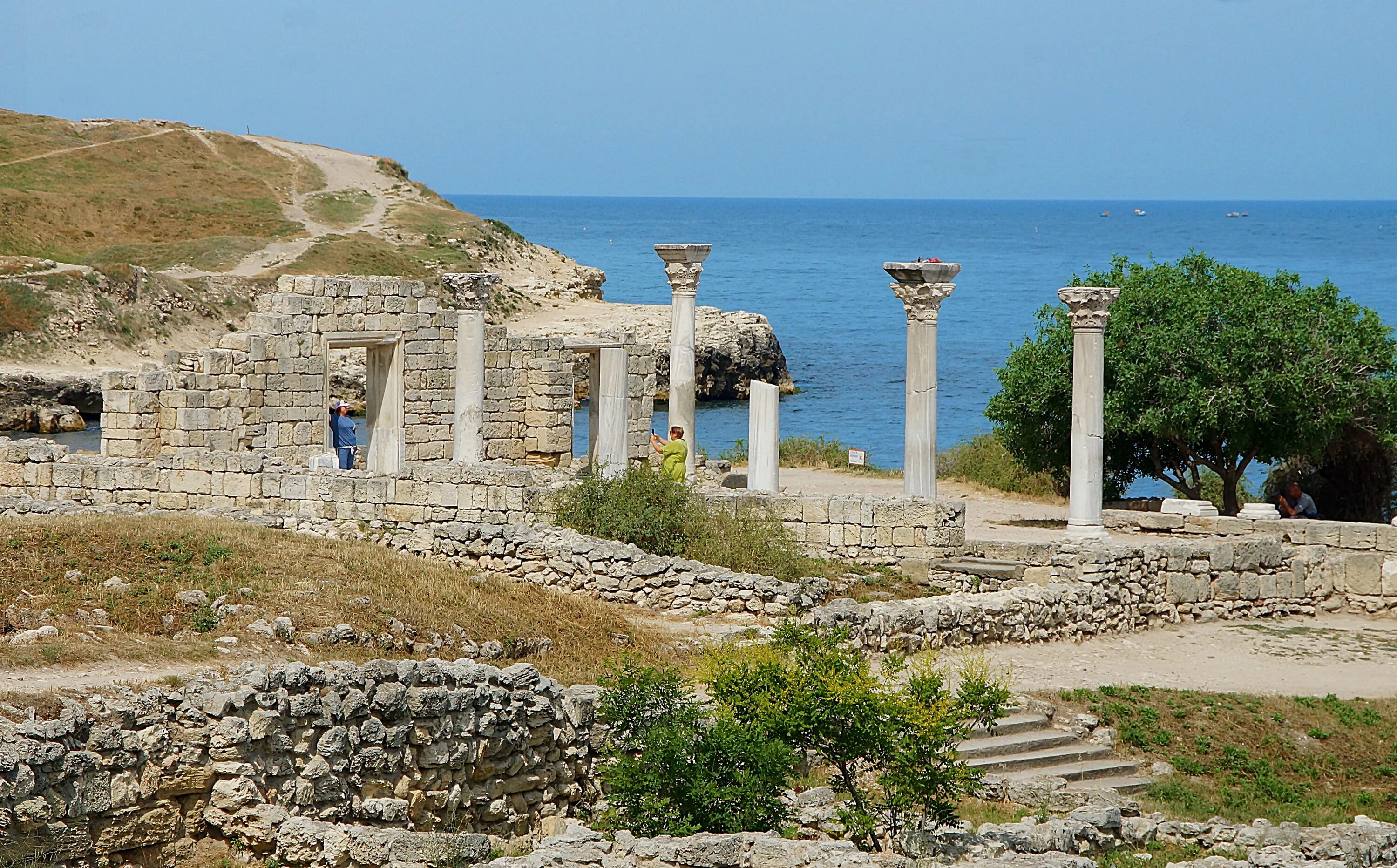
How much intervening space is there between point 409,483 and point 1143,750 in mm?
8923

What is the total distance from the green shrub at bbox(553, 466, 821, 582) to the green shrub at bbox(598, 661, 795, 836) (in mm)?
6630

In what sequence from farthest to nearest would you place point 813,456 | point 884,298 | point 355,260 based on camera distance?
point 884,298
point 355,260
point 813,456

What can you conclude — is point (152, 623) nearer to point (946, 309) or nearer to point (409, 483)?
point (409, 483)

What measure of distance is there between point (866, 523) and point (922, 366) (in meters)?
2.49

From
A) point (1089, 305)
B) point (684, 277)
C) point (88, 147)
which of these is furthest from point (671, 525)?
point (88, 147)

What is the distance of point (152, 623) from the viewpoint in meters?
12.5

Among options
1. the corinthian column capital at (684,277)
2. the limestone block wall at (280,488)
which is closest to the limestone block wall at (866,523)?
the limestone block wall at (280,488)

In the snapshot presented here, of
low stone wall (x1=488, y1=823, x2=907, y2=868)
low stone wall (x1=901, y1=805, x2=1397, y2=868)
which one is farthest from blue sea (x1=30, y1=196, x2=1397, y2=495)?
low stone wall (x1=488, y1=823, x2=907, y2=868)

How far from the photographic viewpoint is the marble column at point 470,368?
71.0 feet

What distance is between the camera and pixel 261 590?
13.6 meters

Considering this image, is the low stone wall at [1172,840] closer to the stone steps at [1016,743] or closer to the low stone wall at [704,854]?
the low stone wall at [704,854]

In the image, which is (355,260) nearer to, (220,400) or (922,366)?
(220,400)

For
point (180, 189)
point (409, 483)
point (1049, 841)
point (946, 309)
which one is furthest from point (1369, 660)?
point (946, 309)

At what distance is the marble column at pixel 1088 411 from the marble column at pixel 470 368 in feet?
25.2
